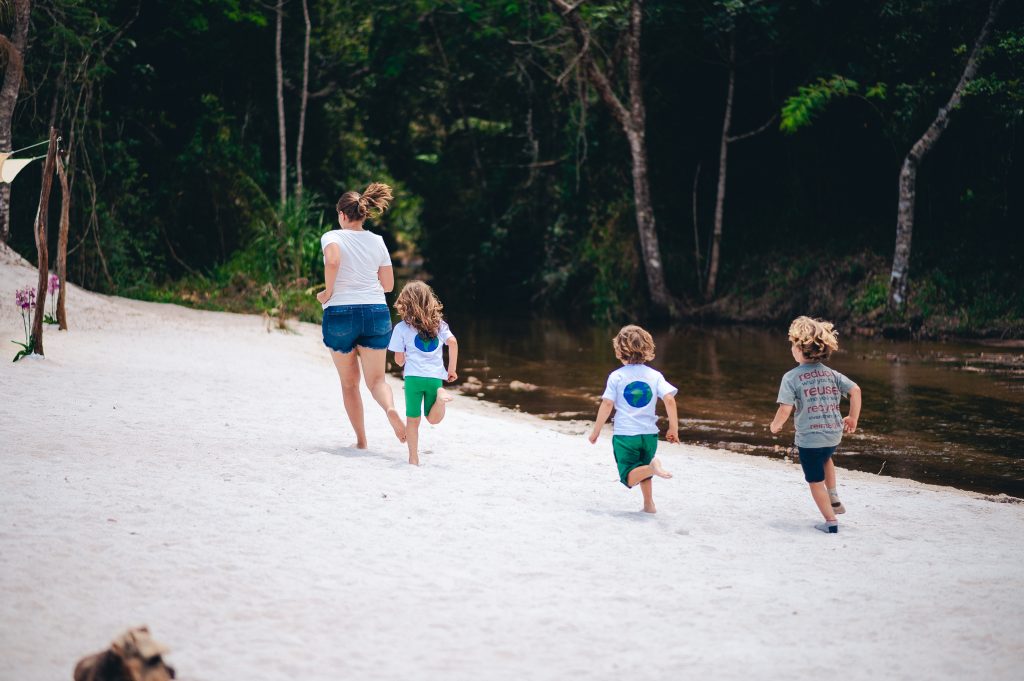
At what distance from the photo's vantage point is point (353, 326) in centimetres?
791

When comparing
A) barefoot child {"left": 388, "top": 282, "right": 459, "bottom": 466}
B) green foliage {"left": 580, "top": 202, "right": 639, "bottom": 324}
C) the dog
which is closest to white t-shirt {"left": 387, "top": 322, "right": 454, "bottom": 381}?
barefoot child {"left": 388, "top": 282, "right": 459, "bottom": 466}

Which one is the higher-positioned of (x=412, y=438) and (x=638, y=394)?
(x=638, y=394)

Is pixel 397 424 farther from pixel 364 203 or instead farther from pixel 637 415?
pixel 637 415

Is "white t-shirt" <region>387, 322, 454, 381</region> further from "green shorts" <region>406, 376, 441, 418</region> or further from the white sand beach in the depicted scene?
the white sand beach

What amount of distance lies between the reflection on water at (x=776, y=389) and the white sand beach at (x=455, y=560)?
1.22m

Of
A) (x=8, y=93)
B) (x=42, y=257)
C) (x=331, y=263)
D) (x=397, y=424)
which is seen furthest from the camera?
(x=8, y=93)

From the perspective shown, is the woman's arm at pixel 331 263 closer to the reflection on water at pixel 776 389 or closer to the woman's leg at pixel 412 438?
the woman's leg at pixel 412 438

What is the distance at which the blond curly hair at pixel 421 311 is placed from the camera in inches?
307

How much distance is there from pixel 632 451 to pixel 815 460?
116 centimetres

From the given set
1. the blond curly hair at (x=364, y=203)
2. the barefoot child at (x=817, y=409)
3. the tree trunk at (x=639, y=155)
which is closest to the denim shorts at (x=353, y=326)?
the blond curly hair at (x=364, y=203)

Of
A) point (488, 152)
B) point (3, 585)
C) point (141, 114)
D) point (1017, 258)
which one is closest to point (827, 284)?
point (1017, 258)

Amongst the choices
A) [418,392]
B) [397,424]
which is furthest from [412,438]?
[418,392]

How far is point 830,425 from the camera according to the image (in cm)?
671

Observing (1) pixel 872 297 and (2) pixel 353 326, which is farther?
(1) pixel 872 297
